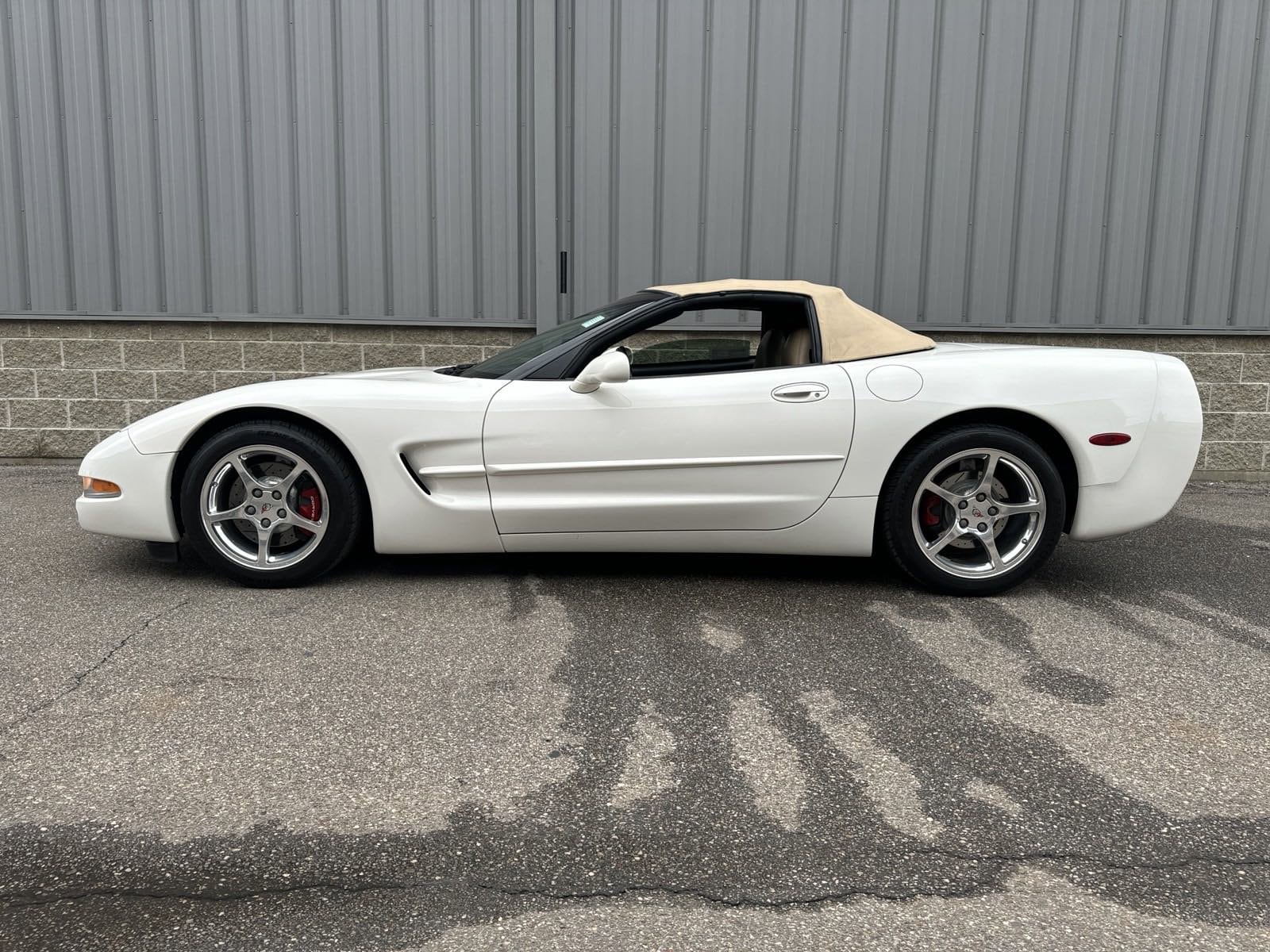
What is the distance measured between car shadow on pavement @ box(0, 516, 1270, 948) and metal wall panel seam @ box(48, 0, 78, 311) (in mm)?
5551

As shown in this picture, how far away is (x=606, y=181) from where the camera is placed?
23.8 feet

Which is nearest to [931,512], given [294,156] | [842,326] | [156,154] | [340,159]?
[842,326]

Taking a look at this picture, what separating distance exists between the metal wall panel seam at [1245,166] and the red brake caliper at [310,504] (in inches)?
261

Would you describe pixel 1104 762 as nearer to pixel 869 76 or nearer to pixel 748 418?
pixel 748 418

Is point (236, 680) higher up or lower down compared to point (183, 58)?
lower down

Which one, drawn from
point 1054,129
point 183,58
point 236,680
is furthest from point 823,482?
point 183,58

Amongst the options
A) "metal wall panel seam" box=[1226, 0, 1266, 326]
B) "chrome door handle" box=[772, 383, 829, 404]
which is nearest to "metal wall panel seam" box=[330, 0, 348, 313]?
"chrome door handle" box=[772, 383, 829, 404]

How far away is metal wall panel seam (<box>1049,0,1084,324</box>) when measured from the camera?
23.1 feet

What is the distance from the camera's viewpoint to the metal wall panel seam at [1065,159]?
7.04m

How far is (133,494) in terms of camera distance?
13.2 ft

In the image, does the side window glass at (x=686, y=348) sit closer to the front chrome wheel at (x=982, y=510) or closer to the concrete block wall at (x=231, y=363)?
the front chrome wheel at (x=982, y=510)

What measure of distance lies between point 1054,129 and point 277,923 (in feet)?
23.8

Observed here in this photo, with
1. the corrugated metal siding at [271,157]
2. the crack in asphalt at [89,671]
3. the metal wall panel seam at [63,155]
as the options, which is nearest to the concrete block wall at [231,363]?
the corrugated metal siding at [271,157]

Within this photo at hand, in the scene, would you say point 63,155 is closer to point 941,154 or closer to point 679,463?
point 679,463
